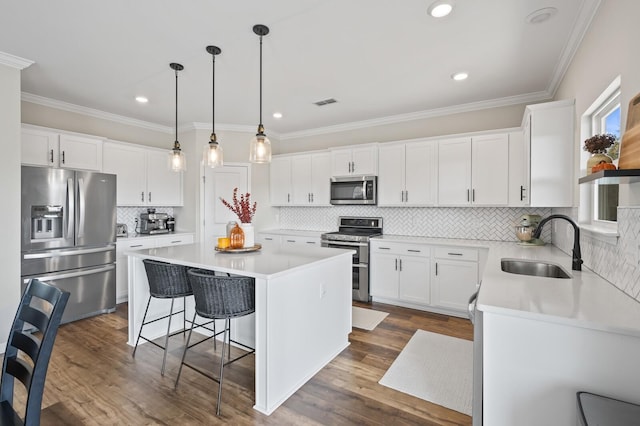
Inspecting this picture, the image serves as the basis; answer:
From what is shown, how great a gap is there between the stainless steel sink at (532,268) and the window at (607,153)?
0.41 metres

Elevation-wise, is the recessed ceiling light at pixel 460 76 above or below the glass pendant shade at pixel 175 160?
above

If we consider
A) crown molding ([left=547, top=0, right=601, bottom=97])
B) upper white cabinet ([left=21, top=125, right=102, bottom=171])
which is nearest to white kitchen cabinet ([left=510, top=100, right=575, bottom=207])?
crown molding ([left=547, top=0, right=601, bottom=97])

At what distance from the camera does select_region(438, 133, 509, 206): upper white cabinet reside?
377cm

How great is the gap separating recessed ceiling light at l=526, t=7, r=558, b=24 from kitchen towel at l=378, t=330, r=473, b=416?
2703 mm

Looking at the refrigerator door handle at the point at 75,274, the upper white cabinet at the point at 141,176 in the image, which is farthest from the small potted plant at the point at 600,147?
the refrigerator door handle at the point at 75,274

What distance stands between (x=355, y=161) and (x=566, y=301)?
3574 millimetres

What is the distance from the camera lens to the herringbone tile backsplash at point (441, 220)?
401 cm

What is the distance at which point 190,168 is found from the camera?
516 cm

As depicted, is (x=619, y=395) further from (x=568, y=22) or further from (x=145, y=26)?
(x=145, y=26)

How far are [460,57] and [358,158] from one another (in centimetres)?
209

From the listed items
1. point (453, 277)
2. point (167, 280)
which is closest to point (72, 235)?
point (167, 280)

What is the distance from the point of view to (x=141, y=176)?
4734mm

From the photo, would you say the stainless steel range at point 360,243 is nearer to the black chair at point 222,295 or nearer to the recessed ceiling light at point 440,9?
the black chair at point 222,295

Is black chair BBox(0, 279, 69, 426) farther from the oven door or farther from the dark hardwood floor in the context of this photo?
the oven door
